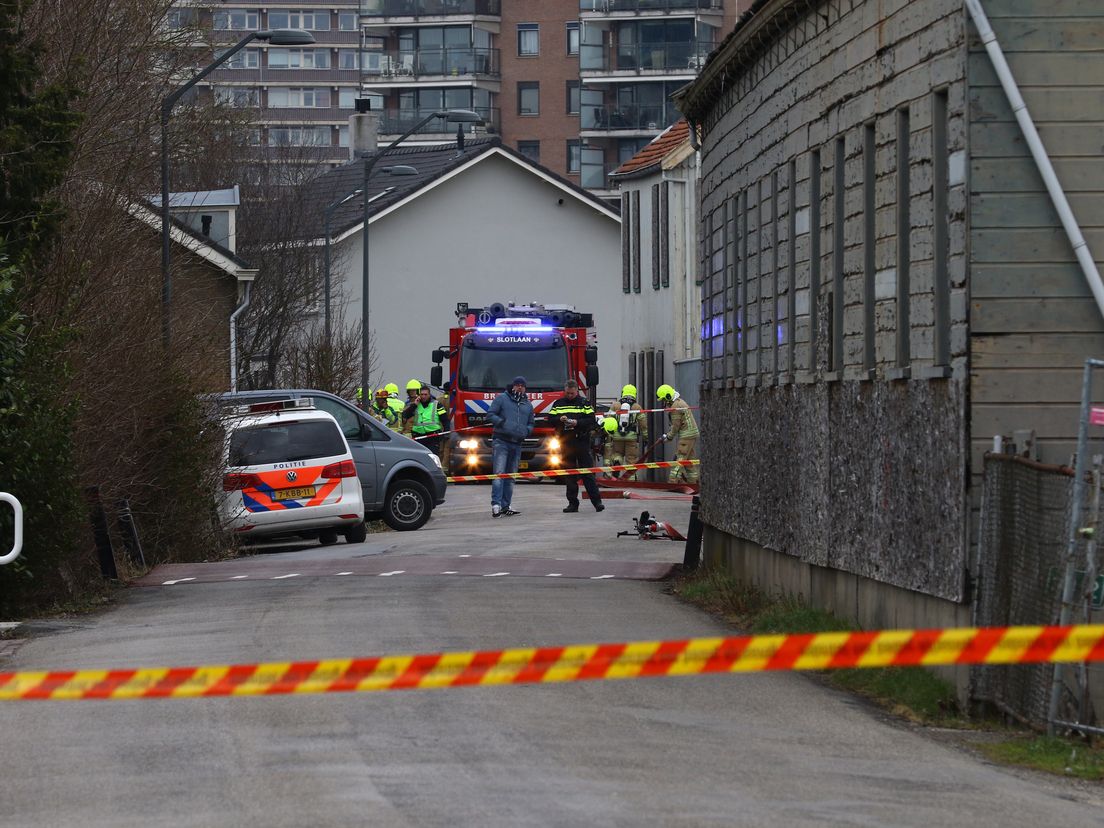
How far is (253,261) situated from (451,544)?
110 feet

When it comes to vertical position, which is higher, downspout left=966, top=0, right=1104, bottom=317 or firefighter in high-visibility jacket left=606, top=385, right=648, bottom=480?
downspout left=966, top=0, right=1104, bottom=317

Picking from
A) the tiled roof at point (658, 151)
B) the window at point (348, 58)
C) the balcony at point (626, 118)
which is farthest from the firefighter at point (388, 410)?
the window at point (348, 58)

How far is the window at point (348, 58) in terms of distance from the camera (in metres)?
141

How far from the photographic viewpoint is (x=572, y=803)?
846cm

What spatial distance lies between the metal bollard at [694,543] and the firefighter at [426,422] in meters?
20.4

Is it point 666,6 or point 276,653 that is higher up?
point 666,6

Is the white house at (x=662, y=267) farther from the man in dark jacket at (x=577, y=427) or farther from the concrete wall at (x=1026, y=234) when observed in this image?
the concrete wall at (x=1026, y=234)

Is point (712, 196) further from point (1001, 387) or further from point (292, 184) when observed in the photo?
point (292, 184)

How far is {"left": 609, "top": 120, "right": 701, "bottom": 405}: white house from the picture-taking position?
168 ft

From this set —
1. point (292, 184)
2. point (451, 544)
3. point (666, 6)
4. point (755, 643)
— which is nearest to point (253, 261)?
point (292, 184)

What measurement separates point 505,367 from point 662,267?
13.6m

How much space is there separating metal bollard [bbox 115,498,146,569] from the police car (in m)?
2.98

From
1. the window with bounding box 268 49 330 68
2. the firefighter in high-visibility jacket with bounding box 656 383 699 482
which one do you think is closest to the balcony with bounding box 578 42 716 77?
the window with bounding box 268 49 330 68

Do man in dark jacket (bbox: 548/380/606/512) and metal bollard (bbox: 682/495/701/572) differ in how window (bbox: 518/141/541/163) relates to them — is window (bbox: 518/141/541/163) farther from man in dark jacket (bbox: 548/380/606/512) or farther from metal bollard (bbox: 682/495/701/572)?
metal bollard (bbox: 682/495/701/572)
